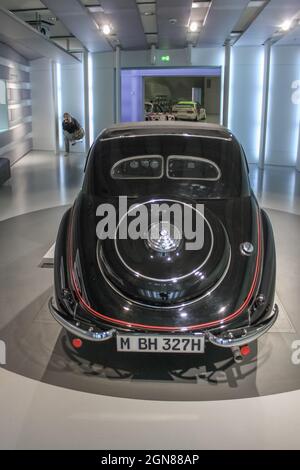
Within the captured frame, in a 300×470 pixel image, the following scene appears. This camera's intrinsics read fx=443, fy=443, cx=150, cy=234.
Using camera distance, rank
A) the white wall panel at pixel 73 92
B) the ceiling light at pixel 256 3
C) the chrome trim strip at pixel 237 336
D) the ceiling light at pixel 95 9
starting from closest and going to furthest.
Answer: the chrome trim strip at pixel 237 336 < the ceiling light at pixel 256 3 < the ceiling light at pixel 95 9 < the white wall panel at pixel 73 92

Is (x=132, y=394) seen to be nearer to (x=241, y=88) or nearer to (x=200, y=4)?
(x=200, y=4)

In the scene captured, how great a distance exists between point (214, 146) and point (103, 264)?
136cm

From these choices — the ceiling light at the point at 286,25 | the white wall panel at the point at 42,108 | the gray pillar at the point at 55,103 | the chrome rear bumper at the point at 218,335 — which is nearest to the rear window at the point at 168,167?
A: the chrome rear bumper at the point at 218,335

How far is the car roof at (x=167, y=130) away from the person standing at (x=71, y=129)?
9.38 m

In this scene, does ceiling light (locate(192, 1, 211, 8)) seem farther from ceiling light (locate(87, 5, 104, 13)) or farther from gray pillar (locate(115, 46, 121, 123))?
gray pillar (locate(115, 46, 121, 123))

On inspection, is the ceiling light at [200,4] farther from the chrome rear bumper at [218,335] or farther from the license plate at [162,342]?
the license plate at [162,342]

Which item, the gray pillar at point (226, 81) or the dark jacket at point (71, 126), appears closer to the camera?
the gray pillar at point (226, 81)

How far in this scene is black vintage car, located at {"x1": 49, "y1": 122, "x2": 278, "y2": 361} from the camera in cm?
241

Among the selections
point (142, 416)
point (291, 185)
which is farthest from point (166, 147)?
point (291, 185)

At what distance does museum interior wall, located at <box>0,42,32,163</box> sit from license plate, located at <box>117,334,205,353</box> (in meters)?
8.61

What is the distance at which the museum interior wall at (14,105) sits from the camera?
1036 cm

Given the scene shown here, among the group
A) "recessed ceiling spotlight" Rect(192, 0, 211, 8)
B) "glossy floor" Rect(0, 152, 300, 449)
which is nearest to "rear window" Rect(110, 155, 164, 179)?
"glossy floor" Rect(0, 152, 300, 449)
